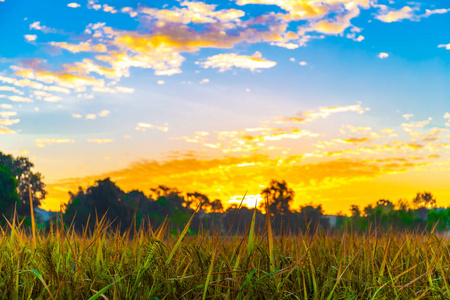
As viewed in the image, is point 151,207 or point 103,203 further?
point 151,207

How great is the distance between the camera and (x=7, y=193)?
26.6 m

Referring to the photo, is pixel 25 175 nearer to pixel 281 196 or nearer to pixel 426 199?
pixel 281 196

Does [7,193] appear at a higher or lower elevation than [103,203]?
higher

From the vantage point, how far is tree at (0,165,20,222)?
26344mm

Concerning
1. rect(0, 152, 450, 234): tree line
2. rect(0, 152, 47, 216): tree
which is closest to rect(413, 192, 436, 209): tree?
rect(0, 152, 450, 234): tree line

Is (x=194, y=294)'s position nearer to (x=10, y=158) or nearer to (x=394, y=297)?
(x=394, y=297)

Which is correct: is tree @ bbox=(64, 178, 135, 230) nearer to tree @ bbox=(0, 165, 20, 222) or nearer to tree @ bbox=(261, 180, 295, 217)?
tree @ bbox=(0, 165, 20, 222)

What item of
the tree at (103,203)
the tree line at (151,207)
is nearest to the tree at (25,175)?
the tree line at (151,207)

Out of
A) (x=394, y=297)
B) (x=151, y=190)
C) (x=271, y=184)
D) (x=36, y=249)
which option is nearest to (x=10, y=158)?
(x=151, y=190)

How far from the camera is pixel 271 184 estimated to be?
102 feet

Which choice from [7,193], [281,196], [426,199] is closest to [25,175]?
[7,193]

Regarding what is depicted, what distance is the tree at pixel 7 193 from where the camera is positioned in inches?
1037

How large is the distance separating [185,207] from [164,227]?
28711mm

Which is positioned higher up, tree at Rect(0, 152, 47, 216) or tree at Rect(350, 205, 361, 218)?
tree at Rect(0, 152, 47, 216)
